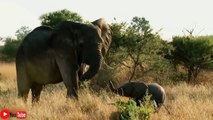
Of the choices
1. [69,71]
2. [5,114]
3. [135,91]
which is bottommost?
[5,114]

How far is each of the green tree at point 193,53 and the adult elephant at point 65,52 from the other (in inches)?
550

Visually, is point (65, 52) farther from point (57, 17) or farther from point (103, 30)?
point (57, 17)

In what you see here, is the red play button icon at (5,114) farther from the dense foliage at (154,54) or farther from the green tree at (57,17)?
the green tree at (57,17)

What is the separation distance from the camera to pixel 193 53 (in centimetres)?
2458

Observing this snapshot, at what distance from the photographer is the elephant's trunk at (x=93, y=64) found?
32.2ft

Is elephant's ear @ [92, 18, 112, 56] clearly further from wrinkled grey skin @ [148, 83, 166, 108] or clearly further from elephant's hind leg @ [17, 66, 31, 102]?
elephant's hind leg @ [17, 66, 31, 102]

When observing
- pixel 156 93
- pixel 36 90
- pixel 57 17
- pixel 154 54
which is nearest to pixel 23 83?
pixel 36 90

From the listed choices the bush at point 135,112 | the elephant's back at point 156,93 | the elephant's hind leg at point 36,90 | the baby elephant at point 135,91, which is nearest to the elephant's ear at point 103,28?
the baby elephant at point 135,91

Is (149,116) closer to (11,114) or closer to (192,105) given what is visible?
(192,105)

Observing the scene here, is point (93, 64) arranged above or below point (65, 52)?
below

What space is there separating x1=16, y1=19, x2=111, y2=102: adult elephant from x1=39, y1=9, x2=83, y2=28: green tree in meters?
21.0

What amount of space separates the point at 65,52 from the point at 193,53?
15070mm

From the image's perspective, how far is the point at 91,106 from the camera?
10.3 metres

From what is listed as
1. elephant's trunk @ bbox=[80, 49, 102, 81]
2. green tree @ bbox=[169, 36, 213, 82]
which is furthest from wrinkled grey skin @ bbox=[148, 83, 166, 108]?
green tree @ bbox=[169, 36, 213, 82]
